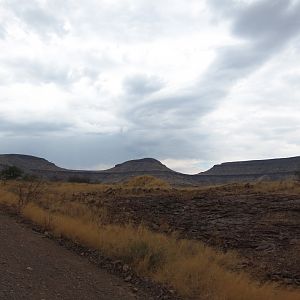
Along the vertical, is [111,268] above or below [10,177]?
below

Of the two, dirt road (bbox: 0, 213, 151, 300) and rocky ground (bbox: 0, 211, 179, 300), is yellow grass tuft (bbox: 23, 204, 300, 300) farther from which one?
dirt road (bbox: 0, 213, 151, 300)

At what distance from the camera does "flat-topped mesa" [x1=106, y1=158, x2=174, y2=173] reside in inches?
4993

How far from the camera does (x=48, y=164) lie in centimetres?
13112

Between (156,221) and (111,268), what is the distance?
1055 centimetres

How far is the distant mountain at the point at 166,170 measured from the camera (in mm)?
111088

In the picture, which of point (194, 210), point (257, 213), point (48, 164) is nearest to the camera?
point (257, 213)

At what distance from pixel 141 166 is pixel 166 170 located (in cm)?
797

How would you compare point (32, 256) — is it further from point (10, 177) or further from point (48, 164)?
point (48, 164)

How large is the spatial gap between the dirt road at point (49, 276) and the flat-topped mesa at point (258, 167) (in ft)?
320

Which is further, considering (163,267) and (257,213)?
(257,213)

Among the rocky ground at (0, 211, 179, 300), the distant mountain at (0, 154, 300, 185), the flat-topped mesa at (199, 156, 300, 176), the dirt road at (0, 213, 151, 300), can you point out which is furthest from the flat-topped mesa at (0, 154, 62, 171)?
the dirt road at (0, 213, 151, 300)

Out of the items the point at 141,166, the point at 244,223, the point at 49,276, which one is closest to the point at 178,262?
the point at 49,276

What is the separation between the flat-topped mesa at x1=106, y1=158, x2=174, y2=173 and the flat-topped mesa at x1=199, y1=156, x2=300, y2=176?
13119 mm

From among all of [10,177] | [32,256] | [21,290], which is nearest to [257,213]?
[32,256]
